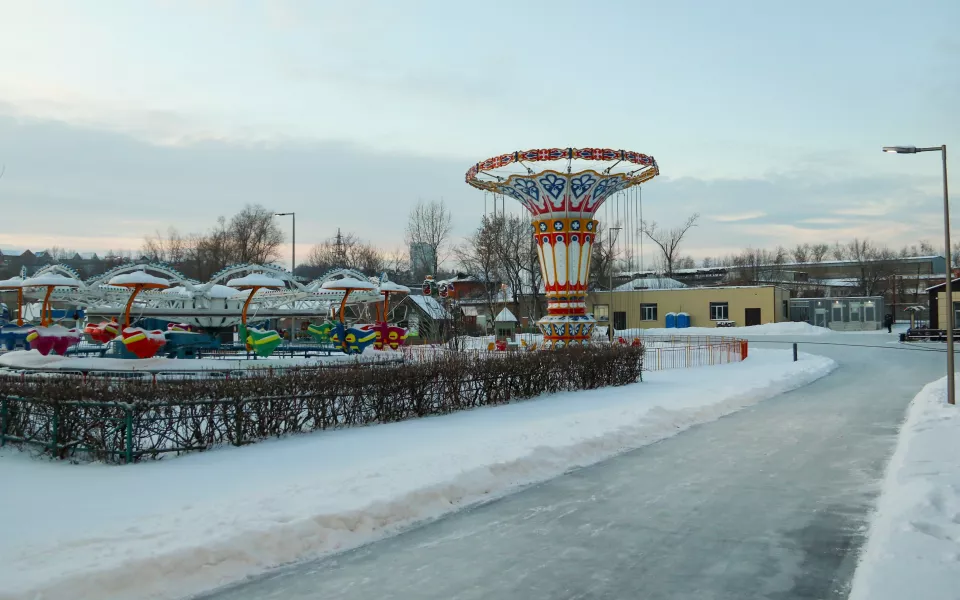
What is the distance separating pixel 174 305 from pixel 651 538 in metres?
31.6

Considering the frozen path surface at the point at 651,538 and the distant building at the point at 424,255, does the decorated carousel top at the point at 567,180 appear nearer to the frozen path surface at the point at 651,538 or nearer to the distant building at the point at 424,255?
the frozen path surface at the point at 651,538

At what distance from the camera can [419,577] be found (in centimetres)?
645

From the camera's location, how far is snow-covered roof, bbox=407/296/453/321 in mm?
48309

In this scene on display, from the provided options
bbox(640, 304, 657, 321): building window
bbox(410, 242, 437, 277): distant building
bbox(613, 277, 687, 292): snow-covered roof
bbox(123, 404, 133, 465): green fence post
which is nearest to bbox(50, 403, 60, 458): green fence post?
bbox(123, 404, 133, 465): green fence post

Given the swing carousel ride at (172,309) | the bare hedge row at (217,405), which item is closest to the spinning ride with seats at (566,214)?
the swing carousel ride at (172,309)

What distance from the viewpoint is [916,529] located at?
7242mm

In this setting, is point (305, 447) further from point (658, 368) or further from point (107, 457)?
point (658, 368)

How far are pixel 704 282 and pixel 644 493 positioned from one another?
9733cm

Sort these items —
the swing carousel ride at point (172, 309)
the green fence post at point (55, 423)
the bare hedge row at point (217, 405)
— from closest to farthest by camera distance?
1. the bare hedge row at point (217, 405)
2. the green fence post at point (55, 423)
3. the swing carousel ride at point (172, 309)

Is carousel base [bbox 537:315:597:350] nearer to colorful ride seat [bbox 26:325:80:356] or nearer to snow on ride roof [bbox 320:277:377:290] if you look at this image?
snow on ride roof [bbox 320:277:377:290]

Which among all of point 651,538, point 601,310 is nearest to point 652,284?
point 601,310

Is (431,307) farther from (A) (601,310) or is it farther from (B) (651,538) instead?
(B) (651,538)

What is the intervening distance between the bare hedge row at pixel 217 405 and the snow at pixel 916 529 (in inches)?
318

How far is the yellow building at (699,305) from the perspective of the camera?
64188 millimetres
